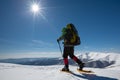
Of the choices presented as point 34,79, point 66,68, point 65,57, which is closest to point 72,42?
point 65,57

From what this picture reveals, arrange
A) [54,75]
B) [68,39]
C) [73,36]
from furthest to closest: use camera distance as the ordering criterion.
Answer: [68,39], [73,36], [54,75]

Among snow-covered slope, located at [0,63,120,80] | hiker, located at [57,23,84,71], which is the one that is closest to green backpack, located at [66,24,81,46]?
hiker, located at [57,23,84,71]

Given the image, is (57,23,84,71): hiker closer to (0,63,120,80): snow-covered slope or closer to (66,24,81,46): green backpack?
(66,24,81,46): green backpack

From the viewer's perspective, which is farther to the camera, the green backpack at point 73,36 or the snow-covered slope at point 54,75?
the green backpack at point 73,36

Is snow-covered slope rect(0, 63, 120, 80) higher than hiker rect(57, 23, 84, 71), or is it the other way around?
hiker rect(57, 23, 84, 71)

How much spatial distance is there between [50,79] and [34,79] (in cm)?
69

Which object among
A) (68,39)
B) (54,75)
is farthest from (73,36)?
(54,75)

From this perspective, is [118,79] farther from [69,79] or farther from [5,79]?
[5,79]

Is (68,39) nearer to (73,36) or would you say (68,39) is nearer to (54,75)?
(73,36)

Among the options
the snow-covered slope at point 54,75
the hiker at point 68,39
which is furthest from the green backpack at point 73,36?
the snow-covered slope at point 54,75

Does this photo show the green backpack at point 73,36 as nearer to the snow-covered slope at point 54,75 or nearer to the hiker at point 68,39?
the hiker at point 68,39

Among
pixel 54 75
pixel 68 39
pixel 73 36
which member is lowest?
pixel 54 75

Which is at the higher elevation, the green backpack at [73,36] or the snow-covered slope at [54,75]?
the green backpack at [73,36]

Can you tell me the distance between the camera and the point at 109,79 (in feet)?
20.7
